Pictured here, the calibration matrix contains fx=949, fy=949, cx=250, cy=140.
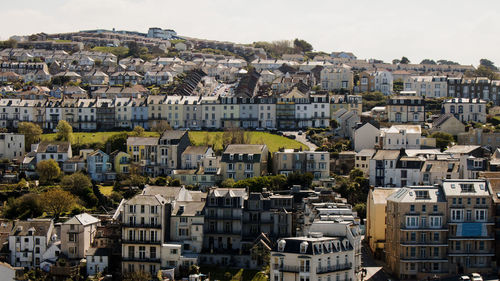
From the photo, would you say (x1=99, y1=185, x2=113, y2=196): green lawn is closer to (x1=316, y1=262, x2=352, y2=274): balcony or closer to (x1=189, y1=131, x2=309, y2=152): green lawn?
(x1=189, y1=131, x2=309, y2=152): green lawn

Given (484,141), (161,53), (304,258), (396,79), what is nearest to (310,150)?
(484,141)

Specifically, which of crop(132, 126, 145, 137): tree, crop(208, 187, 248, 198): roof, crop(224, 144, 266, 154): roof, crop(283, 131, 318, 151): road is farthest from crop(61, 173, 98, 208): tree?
crop(283, 131, 318, 151): road

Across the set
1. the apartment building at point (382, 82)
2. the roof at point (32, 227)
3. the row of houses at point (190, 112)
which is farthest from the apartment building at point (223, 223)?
the apartment building at point (382, 82)

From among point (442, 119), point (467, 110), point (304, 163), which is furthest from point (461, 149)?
point (467, 110)

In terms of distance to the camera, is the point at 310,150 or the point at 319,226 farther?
the point at 310,150

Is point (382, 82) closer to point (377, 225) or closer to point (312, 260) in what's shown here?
point (377, 225)

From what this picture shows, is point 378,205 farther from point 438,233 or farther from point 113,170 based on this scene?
point 113,170
